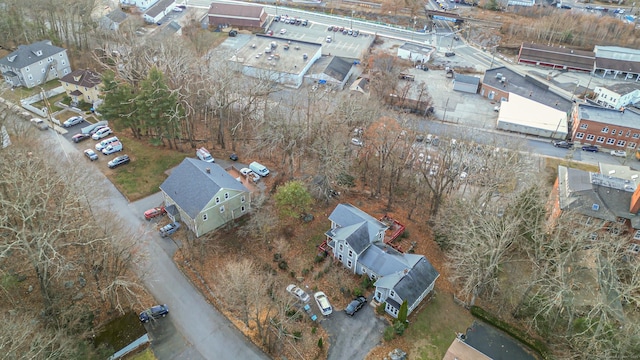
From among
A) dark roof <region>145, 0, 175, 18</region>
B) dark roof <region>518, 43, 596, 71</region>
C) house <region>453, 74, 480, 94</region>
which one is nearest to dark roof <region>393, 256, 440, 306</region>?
house <region>453, 74, 480, 94</region>

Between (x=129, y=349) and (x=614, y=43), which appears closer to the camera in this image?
(x=129, y=349)

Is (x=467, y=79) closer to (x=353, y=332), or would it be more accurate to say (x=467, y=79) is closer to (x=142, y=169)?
(x=142, y=169)

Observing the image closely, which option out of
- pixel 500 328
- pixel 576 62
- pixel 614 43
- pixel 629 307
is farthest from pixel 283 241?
pixel 614 43

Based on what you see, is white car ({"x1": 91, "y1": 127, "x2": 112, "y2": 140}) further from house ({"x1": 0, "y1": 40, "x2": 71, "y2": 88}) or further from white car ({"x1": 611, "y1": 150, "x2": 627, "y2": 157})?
white car ({"x1": 611, "y1": 150, "x2": 627, "y2": 157})

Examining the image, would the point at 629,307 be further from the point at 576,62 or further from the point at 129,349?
the point at 576,62

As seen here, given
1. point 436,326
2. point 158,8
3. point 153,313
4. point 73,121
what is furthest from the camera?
point 158,8

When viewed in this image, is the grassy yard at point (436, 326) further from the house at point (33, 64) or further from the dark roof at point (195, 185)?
the house at point (33, 64)

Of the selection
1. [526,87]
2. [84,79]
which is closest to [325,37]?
[526,87]
